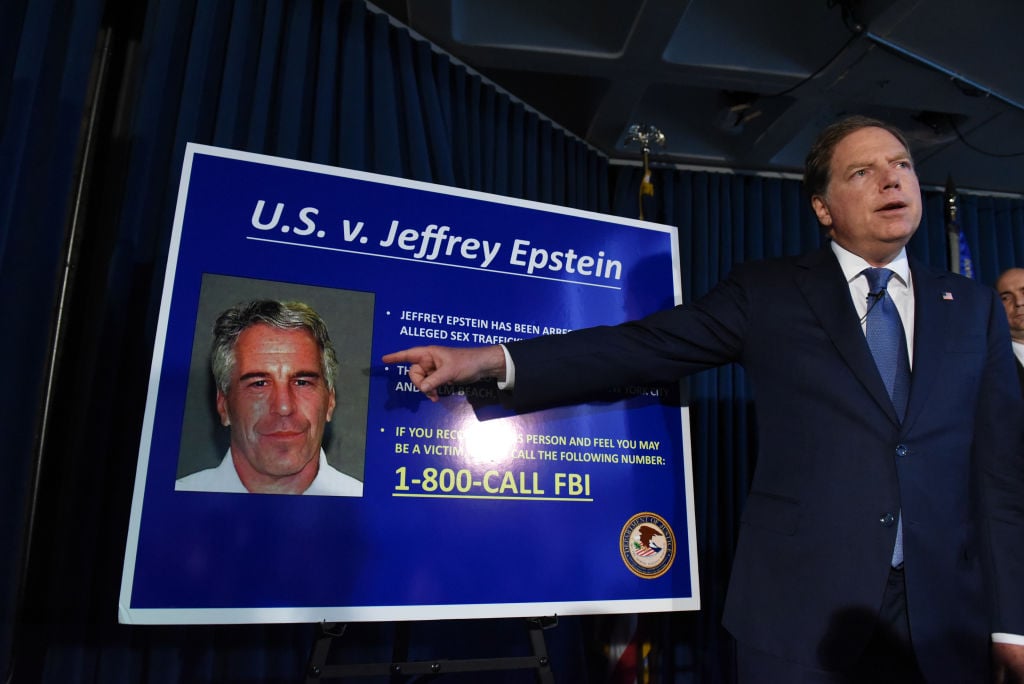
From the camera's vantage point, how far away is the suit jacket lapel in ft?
4.40

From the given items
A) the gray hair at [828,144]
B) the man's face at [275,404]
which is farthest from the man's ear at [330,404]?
the gray hair at [828,144]

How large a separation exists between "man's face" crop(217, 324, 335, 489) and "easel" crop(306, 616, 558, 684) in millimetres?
340

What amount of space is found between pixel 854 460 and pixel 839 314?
12.3 inches

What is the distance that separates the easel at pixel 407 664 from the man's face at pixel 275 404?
0.34 m

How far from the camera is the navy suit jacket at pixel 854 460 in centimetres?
125

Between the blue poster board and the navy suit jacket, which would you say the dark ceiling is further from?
the navy suit jacket

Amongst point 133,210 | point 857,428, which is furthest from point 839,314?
point 133,210

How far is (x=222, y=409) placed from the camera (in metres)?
1.38

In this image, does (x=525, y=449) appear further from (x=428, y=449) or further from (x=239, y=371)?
(x=239, y=371)

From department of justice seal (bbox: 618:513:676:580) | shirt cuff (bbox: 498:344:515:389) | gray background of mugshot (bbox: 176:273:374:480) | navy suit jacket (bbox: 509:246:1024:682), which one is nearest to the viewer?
navy suit jacket (bbox: 509:246:1024:682)

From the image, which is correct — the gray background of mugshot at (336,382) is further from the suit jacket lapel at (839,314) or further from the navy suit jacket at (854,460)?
the suit jacket lapel at (839,314)

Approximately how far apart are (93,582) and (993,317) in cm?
228

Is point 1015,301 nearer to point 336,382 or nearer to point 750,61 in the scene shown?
point 750,61

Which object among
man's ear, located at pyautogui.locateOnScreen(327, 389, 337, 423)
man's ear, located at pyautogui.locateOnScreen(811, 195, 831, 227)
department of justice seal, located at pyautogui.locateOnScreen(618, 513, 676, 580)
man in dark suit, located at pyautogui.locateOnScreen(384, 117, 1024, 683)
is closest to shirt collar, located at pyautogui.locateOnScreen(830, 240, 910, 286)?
man in dark suit, located at pyautogui.locateOnScreen(384, 117, 1024, 683)
